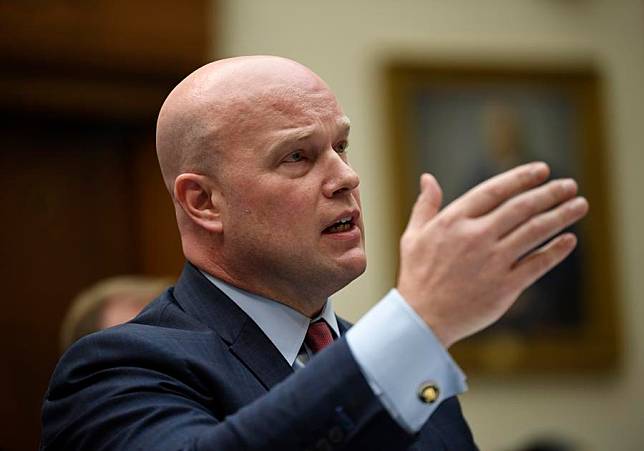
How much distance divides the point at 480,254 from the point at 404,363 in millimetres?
200

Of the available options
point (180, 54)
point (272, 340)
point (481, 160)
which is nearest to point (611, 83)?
point (481, 160)

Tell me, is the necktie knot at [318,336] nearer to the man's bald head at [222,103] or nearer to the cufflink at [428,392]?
the man's bald head at [222,103]

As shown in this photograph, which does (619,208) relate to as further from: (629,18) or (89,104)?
(89,104)

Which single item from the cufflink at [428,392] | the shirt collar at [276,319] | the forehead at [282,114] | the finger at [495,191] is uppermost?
the forehead at [282,114]

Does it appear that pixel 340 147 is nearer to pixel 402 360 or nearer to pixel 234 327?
pixel 234 327

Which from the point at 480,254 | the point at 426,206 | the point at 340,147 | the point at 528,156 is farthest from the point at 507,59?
the point at 480,254

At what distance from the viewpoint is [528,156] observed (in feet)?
24.1

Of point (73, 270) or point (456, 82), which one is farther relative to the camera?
point (456, 82)

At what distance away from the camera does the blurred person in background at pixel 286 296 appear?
61.9 inches

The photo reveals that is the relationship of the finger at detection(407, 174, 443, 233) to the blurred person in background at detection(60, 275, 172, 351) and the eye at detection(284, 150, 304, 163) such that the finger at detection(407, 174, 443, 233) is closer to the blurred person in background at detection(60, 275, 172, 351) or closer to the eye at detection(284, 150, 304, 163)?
the eye at detection(284, 150, 304, 163)

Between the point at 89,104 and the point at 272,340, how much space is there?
418cm

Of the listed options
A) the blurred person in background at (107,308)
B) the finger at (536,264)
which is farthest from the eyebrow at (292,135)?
the blurred person in background at (107,308)

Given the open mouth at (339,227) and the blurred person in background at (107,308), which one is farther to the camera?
the blurred person in background at (107,308)

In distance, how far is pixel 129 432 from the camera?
167 centimetres
